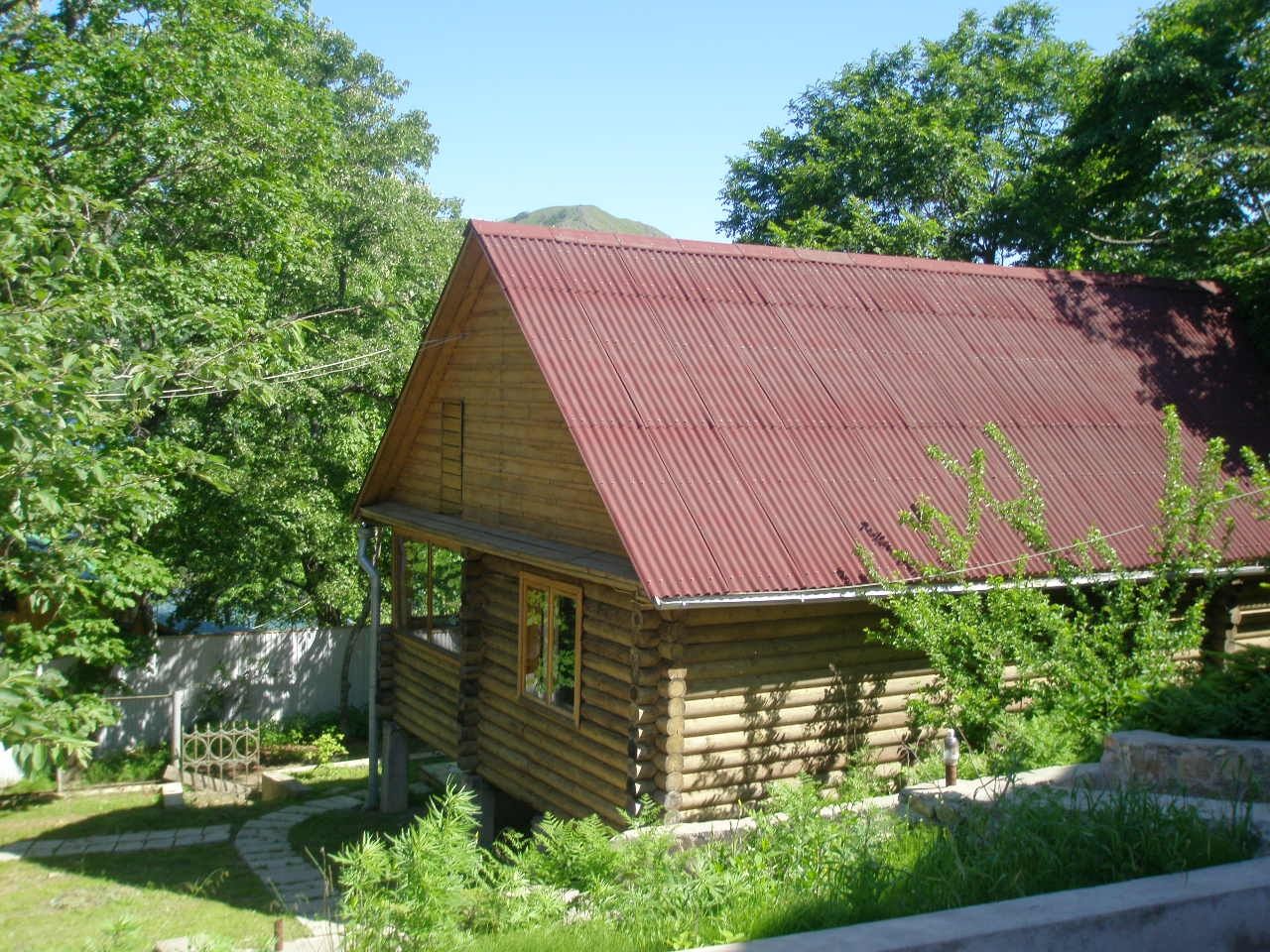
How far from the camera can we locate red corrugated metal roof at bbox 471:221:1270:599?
33.9 feet

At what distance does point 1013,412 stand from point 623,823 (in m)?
6.32

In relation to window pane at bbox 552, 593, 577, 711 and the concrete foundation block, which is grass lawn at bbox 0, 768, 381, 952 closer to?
the concrete foundation block

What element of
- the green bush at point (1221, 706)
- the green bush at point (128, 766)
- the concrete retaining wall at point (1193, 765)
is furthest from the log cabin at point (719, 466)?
the green bush at point (128, 766)

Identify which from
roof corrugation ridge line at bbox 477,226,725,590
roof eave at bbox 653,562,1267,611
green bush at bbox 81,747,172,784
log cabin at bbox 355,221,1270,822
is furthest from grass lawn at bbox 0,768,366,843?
roof eave at bbox 653,562,1267,611

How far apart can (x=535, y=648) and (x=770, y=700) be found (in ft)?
10.1

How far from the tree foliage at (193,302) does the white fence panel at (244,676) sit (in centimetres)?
100

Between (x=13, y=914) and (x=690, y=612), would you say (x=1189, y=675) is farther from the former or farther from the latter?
(x=13, y=914)

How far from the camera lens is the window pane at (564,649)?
1166 cm

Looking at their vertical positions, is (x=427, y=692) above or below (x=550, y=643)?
below

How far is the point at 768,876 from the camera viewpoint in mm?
6117

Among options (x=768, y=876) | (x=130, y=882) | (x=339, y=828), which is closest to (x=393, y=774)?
(x=339, y=828)

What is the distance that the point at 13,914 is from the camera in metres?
12.2

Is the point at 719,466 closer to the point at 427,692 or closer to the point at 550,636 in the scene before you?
the point at 550,636

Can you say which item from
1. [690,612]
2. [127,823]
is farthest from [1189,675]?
[127,823]
